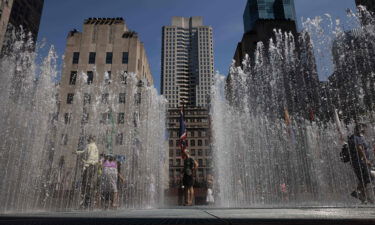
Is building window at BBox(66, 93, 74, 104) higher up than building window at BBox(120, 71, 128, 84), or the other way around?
building window at BBox(120, 71, 128, 84)

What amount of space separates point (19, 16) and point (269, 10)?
58.9 m

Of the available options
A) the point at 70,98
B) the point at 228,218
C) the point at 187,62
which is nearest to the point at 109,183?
the point at 228,218

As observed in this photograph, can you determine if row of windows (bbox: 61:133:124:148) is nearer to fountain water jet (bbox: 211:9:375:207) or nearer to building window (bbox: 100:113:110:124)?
building window (bbox: 100:113:110:124)

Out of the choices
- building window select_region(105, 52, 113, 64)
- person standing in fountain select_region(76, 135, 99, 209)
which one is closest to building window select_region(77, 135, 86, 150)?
building window select_region(105, 52, 113, 64)

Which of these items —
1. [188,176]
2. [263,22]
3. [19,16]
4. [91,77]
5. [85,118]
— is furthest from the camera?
[263,22]

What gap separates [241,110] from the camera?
2614 cm

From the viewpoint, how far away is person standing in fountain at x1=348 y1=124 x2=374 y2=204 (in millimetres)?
6949

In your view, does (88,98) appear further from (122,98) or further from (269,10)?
(269,10)

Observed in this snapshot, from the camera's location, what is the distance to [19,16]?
47281mm

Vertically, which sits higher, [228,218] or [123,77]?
[123,77]

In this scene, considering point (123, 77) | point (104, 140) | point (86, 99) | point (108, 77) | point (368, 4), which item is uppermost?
point (368, 4)

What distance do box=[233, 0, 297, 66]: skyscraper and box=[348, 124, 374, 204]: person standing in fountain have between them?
153ft

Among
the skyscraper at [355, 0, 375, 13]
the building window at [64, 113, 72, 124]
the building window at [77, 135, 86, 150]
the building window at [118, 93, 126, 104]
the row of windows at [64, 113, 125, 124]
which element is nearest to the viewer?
the building window at [77, 135, 86, 150]

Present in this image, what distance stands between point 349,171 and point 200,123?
Result: 70365 mm
